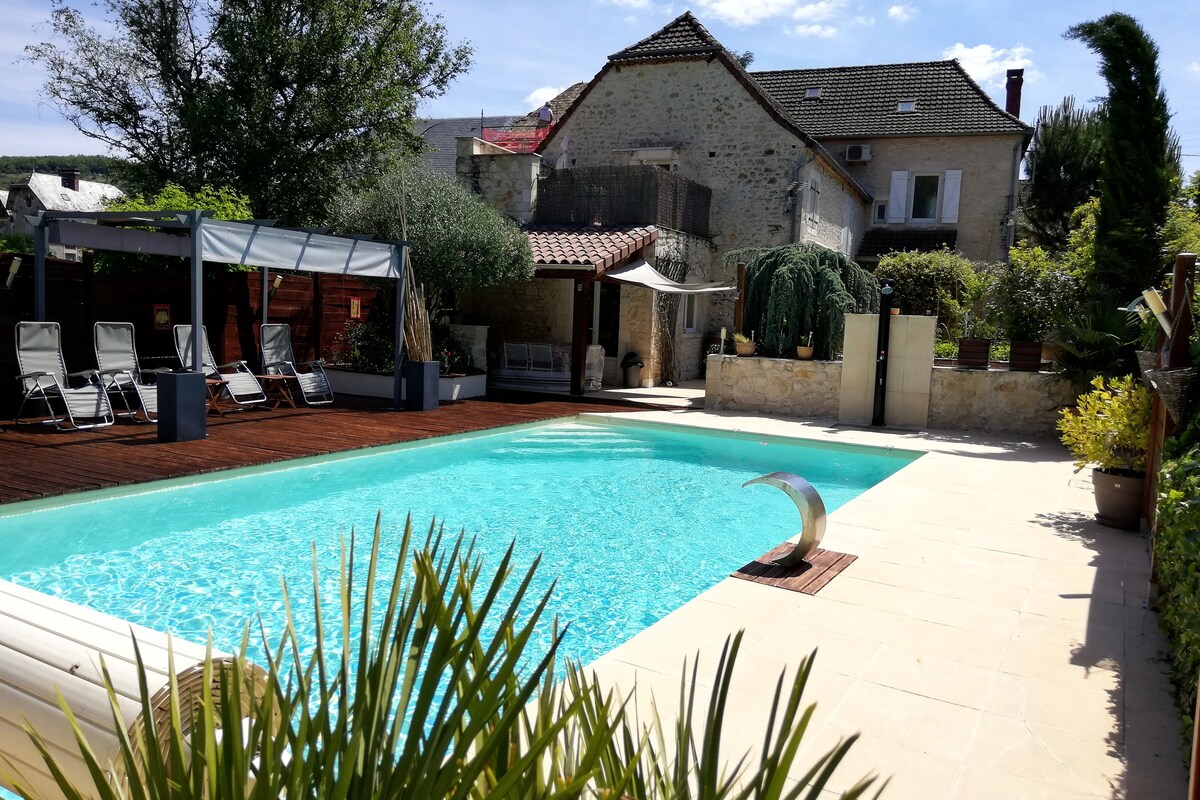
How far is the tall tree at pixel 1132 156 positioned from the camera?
451 inches

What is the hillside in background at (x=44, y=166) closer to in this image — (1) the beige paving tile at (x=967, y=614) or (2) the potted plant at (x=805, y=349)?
(2) the potted plant at (x=805, y=349)

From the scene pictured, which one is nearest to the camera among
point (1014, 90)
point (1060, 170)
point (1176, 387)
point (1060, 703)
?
point (1060, 703)

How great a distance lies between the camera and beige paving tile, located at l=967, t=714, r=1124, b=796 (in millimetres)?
3018

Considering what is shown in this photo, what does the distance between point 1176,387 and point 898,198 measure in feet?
63.0

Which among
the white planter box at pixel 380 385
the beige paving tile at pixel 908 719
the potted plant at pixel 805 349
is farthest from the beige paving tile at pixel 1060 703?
the white planter box at pixel 380 385

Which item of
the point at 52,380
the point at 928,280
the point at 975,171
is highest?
the point at 975,171

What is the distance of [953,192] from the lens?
69.7ft

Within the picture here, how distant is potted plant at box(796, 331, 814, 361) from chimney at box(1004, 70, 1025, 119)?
51.4ft

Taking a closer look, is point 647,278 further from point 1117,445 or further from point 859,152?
point 859,152

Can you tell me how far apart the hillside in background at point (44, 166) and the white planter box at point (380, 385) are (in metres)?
33.7

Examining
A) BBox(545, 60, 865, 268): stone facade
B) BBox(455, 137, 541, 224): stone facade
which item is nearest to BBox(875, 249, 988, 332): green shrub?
BBox(545, 60, 865, 268): stone facade

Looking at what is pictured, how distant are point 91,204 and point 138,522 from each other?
3924 cm

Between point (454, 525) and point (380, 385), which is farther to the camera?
point (380, 385)

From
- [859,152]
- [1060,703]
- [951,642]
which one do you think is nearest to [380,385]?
[951,642]
